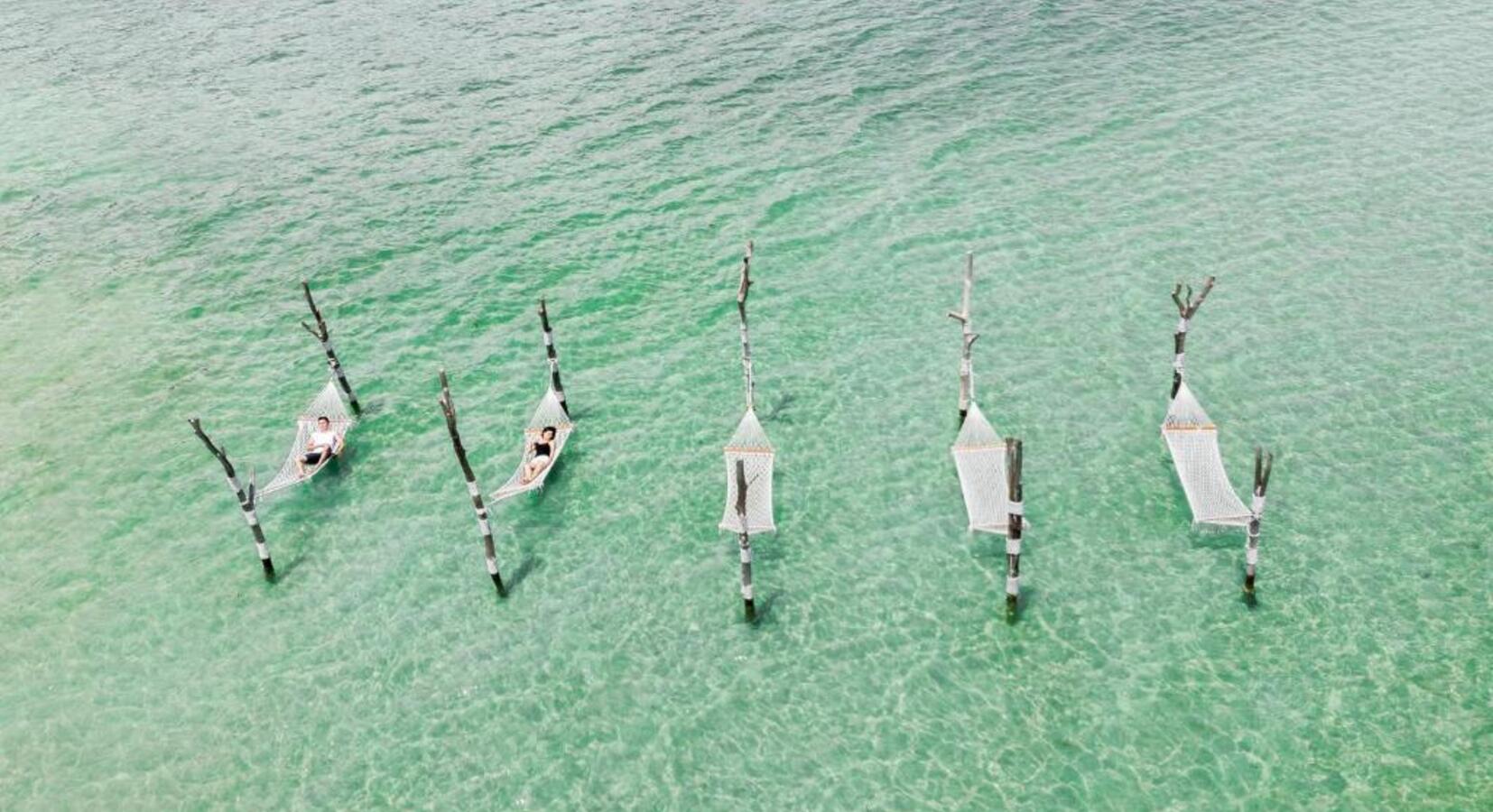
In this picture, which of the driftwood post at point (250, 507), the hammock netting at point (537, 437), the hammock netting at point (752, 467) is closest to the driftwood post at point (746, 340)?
the hammock netting at point (752, 467)

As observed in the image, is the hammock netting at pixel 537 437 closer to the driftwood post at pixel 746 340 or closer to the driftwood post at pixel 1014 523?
the driftwood post at pixel 746 340

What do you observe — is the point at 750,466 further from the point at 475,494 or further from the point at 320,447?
the point at 320,447

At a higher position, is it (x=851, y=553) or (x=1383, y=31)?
(x=1383, y=31)

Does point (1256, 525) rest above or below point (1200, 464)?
above

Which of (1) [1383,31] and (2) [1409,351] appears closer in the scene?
(2) [1409,351]

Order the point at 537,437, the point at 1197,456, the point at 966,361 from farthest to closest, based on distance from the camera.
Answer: the point at 537,437 → the point at 966,361 → the point at 1197,456

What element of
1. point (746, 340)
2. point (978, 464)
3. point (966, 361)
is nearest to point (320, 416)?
point (746, 340)

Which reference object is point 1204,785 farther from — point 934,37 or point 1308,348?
point 934,37

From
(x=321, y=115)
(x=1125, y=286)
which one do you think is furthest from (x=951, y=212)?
(x=321, y=115)
